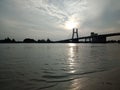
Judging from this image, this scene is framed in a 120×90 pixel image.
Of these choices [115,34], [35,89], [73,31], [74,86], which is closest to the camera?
[35,89]

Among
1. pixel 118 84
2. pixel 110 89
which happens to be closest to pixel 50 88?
pixel 110 89

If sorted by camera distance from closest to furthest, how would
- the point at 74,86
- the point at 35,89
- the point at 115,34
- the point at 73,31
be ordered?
the point at 35,89, the point at 74,86, the point at 115,34, the point at 73,31

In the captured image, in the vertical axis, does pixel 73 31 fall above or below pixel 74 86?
above

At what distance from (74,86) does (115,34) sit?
62236mm

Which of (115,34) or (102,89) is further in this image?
(115,34)

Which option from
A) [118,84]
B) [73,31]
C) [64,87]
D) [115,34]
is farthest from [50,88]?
[73,31]

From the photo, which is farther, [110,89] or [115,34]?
[115,34]

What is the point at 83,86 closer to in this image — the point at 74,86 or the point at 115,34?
the point at 74,86

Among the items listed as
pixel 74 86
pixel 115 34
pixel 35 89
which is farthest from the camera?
pixel 115 34

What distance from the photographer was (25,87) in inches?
165

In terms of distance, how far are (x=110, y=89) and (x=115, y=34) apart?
6216 cm

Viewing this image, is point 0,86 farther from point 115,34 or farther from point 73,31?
point 73,31

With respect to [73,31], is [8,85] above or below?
below

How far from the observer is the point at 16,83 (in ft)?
15.0
